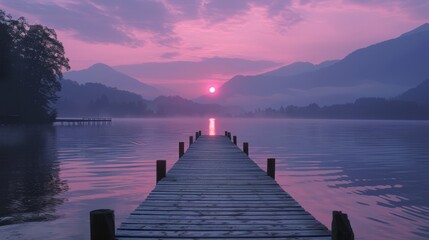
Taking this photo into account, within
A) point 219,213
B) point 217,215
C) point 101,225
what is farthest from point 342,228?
point 101,225

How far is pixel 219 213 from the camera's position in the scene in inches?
359

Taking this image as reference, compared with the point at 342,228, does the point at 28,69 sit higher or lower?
higher

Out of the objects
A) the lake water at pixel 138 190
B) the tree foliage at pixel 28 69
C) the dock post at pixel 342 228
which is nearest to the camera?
the dock post at pixel 342 228

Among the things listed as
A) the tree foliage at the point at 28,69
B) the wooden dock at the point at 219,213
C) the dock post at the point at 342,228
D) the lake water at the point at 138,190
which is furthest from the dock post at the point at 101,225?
the tree foliage at the point at 28,69

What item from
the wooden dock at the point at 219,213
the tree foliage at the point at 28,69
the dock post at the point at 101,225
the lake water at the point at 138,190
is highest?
the tree foliage at the point at 28,69

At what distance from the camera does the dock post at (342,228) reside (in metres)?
6.15

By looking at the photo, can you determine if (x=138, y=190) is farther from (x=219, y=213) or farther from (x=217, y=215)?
(x=217, y=215)

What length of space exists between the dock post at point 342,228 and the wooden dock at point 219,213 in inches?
32.2

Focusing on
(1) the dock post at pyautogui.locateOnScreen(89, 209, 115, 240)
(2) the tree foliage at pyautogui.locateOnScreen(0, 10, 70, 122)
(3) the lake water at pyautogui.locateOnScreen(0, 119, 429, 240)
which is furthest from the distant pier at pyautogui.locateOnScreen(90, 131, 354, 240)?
(2) the tree foliage at pyautogui.locateOnScreen(0, 10, 70, 122)

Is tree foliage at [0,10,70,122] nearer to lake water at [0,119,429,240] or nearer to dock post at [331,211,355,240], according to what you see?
lake water at [0,119,429,240]

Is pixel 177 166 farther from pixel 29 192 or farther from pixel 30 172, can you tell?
pixel 30 172

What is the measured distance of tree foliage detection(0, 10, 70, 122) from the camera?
241 ft

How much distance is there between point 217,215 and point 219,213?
186 mm

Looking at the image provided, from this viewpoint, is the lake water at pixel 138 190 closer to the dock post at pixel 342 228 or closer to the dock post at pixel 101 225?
the dock post at pixel 101 225
